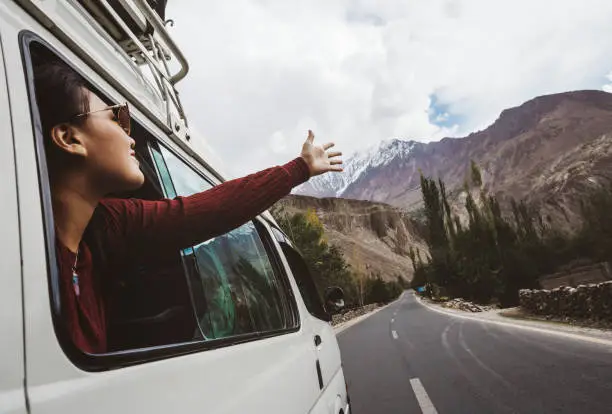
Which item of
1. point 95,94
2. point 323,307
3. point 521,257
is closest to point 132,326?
point 95,94

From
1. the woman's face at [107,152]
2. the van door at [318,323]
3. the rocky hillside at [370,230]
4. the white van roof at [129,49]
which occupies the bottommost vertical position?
the van door at [318,323]

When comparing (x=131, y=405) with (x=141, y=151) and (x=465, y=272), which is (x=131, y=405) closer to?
(x=141, y=151)

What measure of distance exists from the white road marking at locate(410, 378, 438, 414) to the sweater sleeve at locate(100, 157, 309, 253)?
441 cm

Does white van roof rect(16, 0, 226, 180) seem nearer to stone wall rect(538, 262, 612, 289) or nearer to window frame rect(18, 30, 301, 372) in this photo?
window frame rect(18, 30, 301, 372)

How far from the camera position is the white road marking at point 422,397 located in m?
4.93

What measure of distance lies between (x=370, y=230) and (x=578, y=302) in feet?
411

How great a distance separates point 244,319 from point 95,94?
1.02 metres

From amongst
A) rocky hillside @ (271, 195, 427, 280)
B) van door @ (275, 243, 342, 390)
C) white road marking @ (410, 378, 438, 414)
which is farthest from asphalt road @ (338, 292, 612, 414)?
rocky hillside @ (271, 195, 427, 280)

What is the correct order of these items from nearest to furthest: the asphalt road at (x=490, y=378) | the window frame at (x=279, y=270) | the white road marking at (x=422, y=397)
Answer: the window frame at (x=279, y=270), the asphalt road at (x=490, y=378), the white road marking at (x=422, y=397)

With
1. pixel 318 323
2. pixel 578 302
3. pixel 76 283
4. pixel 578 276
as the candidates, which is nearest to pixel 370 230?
pixel 578 276

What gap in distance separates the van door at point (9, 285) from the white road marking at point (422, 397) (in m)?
5.01

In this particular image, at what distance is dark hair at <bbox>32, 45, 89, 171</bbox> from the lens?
0.97 meters

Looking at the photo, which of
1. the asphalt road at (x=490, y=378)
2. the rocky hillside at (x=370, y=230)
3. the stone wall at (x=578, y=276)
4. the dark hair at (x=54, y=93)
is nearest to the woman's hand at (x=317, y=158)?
the dark hair at (x=54, y=93)

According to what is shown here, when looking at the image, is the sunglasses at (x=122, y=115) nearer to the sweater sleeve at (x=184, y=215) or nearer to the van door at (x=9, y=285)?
the sweater sleeve at (x=184, y=215)
